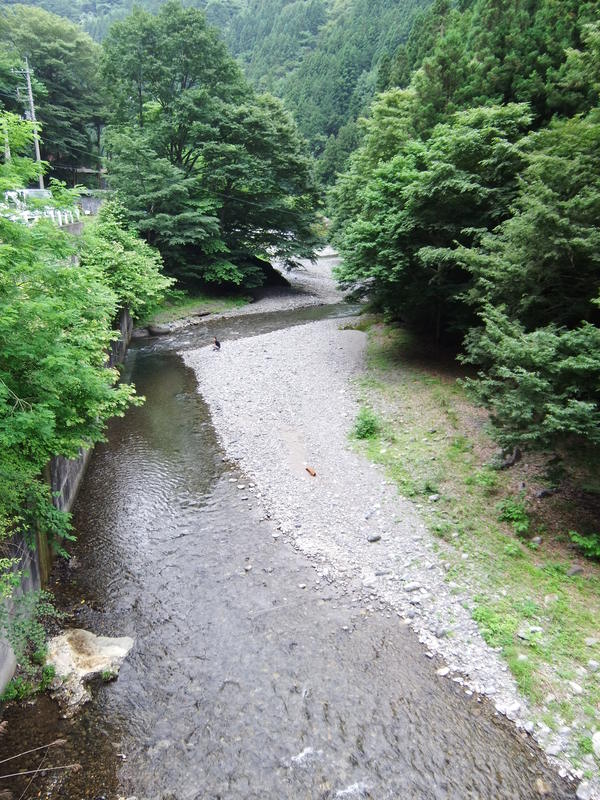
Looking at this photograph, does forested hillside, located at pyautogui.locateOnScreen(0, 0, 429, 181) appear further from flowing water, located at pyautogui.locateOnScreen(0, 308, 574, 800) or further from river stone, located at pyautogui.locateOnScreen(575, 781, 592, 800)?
river stone, located at pyautogui.locateOnScreen(575, 781, 592, 800)

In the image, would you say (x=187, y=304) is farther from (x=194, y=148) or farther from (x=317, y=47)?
(x=317, y=47)

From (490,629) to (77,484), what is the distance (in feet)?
32.0

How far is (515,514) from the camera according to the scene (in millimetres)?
9156

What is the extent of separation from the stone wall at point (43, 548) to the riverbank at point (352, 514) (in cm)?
414

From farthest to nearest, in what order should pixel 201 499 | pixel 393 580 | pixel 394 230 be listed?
pixel 394 230, pixel 201 499, pixel 393 580

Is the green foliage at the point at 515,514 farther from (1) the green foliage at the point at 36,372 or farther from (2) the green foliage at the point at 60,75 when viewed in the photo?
(2) the green foliage at the point at 60,75

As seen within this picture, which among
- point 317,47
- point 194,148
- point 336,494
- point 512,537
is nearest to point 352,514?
point 336,494

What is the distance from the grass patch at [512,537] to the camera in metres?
6.57

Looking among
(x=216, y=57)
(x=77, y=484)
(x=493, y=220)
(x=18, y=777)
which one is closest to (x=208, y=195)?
(x=216, y=57)

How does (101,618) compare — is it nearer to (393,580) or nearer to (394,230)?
(393,580)

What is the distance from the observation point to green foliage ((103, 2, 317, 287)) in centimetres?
2836

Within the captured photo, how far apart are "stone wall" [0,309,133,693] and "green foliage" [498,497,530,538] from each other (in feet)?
27.7

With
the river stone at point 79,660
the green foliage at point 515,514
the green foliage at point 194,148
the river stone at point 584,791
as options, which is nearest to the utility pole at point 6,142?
the river stone at point 79,660

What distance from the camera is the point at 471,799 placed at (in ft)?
17.3
